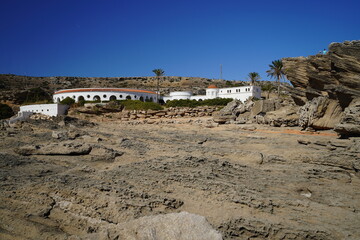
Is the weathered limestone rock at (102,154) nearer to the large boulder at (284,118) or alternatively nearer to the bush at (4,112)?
the large boulder at (284,118)

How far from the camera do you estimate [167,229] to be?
5051mm

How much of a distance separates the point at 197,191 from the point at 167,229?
11.4 ft

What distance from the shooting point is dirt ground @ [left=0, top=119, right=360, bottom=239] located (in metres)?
6.66

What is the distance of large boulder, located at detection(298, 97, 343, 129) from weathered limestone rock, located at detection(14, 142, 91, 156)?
565 inches

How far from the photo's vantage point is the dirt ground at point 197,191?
666 centimetres

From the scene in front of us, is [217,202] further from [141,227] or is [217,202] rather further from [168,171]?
[141,227]

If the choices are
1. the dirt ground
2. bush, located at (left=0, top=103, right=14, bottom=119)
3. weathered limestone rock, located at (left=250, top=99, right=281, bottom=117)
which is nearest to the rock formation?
weathered limestone rock, located at (left=250, top=99, right=281, bottom=117)

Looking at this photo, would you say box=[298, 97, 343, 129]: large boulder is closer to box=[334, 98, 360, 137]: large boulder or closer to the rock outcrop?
the rock outcrop

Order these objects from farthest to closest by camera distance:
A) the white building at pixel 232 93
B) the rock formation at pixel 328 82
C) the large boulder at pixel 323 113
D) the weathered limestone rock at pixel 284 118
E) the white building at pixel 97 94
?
the white building at pixel 232 93, the white building at pixel 97 94, the weathered limestone rock at pixel 284 118, the large boulder at pixel 323 113, the rock formation at pixel 328 82

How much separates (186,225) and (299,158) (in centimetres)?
778

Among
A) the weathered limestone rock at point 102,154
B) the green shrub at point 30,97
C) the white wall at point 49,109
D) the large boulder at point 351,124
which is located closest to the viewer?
the weathered limestone rock at point 102,154

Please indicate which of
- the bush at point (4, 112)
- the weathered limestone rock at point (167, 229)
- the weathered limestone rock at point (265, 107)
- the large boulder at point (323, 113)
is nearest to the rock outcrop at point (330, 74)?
the large boulder at point (323, 113)

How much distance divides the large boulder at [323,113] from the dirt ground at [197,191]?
530cm

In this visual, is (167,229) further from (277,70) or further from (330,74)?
(277,70)
